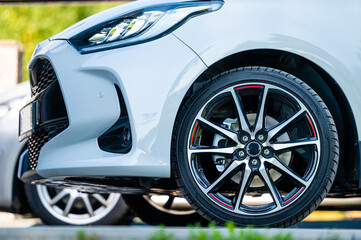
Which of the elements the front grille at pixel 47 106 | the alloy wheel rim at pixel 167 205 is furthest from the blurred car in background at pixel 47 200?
the front grille at pixel 47 106

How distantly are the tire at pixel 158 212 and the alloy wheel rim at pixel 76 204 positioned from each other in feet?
1.27

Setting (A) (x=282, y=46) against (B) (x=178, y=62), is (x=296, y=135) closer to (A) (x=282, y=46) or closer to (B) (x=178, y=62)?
(A) (x=282, y=46)

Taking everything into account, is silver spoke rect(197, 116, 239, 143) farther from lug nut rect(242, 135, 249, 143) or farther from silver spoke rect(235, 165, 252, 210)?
silver spoke rect(235, 165, 252, 210)

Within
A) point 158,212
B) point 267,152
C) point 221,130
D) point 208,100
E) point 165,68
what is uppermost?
point 165,68

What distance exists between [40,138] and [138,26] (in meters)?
0.85

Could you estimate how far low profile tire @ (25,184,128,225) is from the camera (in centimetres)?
417

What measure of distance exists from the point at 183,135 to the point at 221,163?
0.29 meters

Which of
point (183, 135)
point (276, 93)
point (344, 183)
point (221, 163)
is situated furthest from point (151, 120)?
point (344, 183)

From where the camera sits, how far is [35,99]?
9.95 ft

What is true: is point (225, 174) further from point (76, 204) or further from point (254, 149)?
point (76, 204)

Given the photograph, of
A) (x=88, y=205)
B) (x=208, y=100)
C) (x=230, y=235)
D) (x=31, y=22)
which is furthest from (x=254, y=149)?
(x=31, y=22)

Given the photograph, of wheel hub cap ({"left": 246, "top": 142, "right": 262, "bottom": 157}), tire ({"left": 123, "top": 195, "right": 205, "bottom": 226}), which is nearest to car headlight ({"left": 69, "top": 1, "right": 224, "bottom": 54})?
wheel hub cap ({"left": 246, "top": 142, "right": 262, "bottom": 157})

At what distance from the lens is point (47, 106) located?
2.91 metres

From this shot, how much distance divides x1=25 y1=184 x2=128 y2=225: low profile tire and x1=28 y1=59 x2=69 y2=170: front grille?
1.16 m
